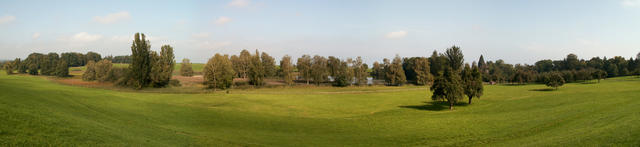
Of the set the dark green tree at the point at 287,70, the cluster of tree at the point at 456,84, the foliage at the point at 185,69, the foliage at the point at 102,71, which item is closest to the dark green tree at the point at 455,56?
the dark green tree at the point at 287,70

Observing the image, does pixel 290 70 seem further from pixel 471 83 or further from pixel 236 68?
pixel 471 83

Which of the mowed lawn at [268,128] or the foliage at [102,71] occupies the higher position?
the foliage at [102,71]

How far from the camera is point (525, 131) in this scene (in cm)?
2383

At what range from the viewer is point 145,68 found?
252ft

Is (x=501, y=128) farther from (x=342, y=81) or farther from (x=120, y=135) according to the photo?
(x=342, y=81)

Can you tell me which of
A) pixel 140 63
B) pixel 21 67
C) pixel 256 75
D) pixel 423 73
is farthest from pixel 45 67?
pixel 423 73

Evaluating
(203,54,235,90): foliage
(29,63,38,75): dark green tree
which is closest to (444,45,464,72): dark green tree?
(203,54,235,90): foliage

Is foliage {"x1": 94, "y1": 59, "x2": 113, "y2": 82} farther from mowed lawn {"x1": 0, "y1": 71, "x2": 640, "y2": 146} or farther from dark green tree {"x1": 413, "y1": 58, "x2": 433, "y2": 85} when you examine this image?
dark green tree {"x1": 413, "y1": 58, "x2": 433, "y2": 85}

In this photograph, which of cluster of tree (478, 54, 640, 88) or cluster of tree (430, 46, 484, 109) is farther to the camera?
cluster of tree (478, 54, 640, 88)

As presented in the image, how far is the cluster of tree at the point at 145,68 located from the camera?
250 ft

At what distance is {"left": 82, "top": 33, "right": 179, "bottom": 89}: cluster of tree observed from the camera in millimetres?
76125

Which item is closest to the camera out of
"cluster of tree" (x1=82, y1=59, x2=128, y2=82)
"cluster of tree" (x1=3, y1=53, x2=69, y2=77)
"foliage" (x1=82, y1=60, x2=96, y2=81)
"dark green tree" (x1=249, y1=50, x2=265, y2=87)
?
"cluster of tree" (x1=82, y1=59, x2=128, y2=82)

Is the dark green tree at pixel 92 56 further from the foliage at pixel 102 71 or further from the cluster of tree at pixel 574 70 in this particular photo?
the cluster of tree at pixel 574 70

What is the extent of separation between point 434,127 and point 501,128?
18.2 ft
